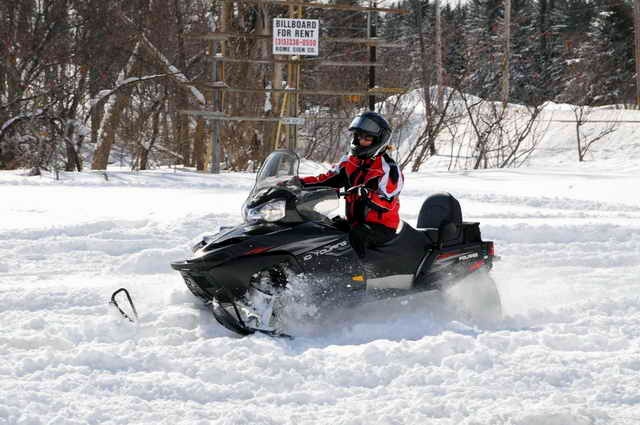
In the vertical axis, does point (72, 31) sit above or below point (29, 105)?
above

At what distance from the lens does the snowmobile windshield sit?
4691 millimetres

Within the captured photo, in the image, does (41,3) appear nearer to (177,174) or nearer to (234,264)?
(177,174)

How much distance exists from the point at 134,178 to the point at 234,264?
891 cm

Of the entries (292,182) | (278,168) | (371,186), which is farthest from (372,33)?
(292,182)

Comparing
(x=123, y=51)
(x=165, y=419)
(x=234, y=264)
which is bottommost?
(x=165, y=419)

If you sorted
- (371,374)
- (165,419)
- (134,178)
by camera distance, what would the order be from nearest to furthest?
(165,419)
(371,374)
(134,178)

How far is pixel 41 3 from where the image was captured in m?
16.1

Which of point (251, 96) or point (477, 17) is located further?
point (477, 17)

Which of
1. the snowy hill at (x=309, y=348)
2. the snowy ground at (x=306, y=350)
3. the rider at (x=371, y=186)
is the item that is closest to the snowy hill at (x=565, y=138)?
the snowy hill at (x=309, y=348)

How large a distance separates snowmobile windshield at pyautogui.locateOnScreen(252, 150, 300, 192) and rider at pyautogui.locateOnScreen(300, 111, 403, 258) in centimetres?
18

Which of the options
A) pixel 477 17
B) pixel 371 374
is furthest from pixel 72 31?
pixel 477 17

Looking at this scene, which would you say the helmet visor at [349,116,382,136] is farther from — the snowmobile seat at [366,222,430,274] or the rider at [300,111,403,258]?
the snowmobile seat at [366,222,430,274]

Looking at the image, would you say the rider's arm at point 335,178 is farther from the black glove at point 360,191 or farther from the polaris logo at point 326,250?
the polaris logo at point 326,250

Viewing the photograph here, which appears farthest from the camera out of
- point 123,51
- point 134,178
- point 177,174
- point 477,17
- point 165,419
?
point 477,17
